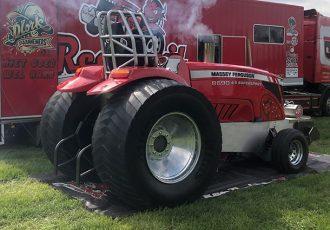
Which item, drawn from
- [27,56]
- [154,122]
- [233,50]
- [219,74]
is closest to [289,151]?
[219,74]

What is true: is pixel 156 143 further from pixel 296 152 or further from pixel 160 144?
pixel 296 152

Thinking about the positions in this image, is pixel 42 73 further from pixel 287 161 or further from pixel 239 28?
pixel 239 28

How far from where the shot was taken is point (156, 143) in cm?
446

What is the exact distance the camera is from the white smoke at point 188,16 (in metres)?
8.92

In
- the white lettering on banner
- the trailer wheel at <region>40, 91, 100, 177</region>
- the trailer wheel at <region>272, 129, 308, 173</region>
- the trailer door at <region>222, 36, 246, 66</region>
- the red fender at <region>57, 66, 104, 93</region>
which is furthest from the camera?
the trailer door at <region>222, 36, 246, 66</region>

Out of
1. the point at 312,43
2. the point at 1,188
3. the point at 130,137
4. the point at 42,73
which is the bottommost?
the point at 1,188

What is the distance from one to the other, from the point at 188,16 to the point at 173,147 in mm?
5499

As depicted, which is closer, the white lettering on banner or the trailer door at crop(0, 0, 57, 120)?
the white lettering on banner

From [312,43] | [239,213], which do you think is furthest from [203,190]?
[312,43]

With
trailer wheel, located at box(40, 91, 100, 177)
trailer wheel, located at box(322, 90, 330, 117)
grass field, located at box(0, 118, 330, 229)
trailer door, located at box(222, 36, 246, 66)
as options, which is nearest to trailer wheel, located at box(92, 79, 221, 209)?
grass field, located at box(0, 118, 330, 229)

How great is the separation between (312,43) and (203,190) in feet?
35.1

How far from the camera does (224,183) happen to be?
17.8ft

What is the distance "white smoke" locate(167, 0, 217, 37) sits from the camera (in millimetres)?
8922

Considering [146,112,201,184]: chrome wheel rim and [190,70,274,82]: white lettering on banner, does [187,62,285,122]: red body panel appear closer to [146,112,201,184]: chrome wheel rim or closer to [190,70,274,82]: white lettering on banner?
[190,70,274,82]: white lettering on banner
